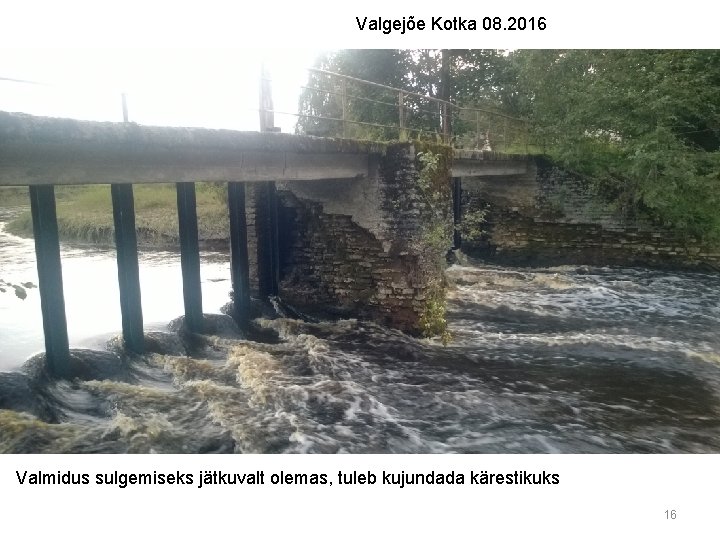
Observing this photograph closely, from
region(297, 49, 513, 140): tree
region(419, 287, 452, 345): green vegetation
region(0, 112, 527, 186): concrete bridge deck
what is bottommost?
region(419, 287, 452, 345): green vegetation

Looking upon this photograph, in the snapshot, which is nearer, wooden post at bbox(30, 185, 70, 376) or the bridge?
the bridge

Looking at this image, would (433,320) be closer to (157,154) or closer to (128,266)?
(128,266)

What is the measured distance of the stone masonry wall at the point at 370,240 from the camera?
9.80 meters

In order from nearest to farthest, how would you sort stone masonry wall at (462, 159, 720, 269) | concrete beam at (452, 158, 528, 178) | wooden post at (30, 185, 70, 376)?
wooden post at (30, 185, 70, 376), concrete beam at (452, 158, 528, 178), stone masonry wall at (462, 159, 720, 269)

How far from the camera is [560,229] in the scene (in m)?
17.6

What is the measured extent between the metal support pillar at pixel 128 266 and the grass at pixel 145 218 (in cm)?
1164

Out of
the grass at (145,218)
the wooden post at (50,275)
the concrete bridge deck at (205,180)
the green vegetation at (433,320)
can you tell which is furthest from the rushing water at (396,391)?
the grass at (145,218)

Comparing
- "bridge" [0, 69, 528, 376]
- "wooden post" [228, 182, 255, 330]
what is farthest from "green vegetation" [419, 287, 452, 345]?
"wooden post" [228, 182, 255, 330]

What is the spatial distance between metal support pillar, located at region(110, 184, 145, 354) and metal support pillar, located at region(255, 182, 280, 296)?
3.03 m

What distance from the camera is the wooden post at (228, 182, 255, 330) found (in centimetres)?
1048

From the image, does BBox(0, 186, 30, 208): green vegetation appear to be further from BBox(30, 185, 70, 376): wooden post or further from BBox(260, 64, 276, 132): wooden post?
BBox(260, 64, 276, 132): wooden post

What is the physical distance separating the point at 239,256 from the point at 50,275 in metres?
3.83

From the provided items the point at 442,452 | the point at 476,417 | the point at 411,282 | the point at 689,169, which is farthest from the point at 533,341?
the point at 689,169

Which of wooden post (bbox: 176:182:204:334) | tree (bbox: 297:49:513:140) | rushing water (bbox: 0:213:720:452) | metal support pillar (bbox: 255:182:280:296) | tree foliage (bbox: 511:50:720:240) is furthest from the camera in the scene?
tree (bbox: 297:49:513:140)
